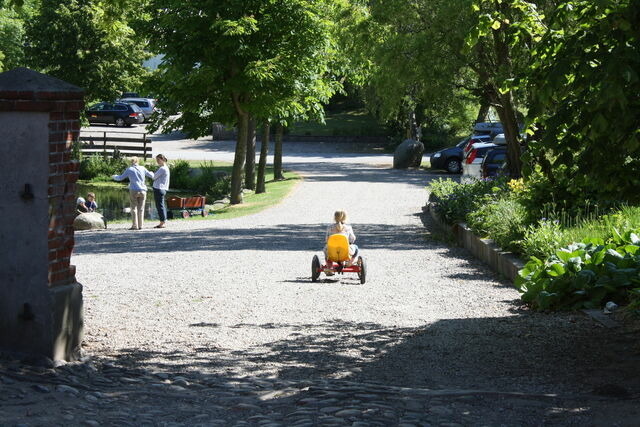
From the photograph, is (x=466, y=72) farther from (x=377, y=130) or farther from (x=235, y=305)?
(x=377, y=130)

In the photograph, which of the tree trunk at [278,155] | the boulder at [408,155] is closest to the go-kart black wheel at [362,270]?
the tree trunk at [278,155]

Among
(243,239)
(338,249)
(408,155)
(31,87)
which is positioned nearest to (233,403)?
(31,87)

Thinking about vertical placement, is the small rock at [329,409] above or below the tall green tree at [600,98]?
below

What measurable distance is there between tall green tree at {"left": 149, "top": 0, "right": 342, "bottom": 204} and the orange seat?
14.4 meters

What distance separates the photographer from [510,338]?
29.6 feet

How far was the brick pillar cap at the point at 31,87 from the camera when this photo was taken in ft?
24.1

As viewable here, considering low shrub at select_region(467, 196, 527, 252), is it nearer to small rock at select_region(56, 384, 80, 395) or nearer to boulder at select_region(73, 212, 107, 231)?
small rock at select_region(56, 384, 80, 395)

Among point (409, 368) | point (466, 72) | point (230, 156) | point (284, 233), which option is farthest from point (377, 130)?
point (409, 368)

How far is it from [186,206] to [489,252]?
1270 cm

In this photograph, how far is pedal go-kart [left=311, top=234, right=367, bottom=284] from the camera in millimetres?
13109

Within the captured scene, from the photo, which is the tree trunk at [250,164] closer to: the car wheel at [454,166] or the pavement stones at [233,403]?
the car wheel at [454,166]

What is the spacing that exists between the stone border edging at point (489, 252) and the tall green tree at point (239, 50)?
1002 cm

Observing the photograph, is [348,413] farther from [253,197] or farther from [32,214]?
[253,197]

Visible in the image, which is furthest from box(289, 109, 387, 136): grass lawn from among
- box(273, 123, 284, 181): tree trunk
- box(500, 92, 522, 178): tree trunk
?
box(500, 92, 522, 178): tree trunk
